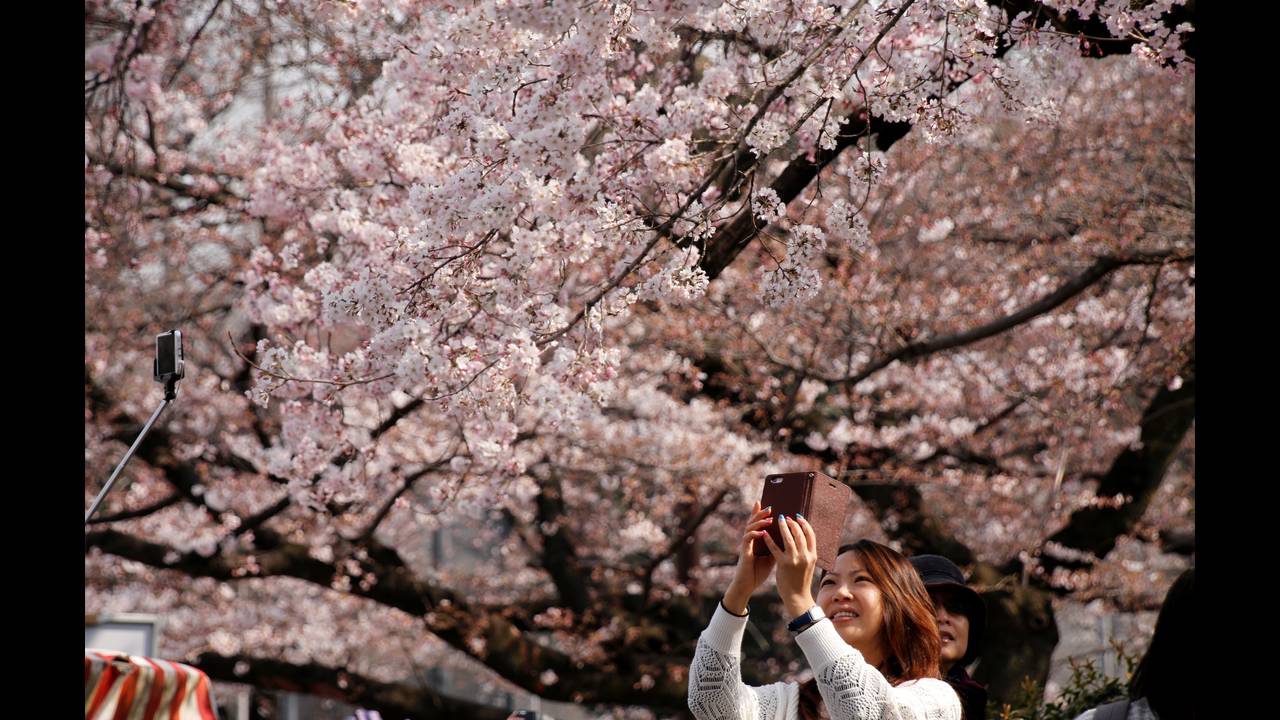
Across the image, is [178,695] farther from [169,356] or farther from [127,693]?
[169,356]

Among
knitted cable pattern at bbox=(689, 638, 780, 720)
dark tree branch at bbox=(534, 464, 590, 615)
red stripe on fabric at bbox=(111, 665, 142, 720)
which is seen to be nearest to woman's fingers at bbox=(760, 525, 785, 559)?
knitted cable pattern at bbox=(689, 638, 780, 720)

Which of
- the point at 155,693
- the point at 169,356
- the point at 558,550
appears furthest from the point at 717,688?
the point at 558,550

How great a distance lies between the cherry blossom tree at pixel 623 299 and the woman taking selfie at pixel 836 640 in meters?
1.20

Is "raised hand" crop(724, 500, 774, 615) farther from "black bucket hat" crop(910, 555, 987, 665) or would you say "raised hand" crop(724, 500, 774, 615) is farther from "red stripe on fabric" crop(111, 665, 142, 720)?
"red stripe on fabric" crop(111, 665, 142, 720)

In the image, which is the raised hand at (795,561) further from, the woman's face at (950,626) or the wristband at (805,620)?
the woman's face at (950,626)

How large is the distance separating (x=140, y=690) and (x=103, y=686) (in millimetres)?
127

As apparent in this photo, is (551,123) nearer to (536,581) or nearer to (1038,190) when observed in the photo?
(1038,190)

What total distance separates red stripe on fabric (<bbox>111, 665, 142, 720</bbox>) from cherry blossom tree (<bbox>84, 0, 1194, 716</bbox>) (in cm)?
105

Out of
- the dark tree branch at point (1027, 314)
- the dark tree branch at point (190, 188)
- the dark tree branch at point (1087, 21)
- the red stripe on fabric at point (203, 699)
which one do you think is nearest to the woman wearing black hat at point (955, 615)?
the dark tree branch at point (1087, 21)

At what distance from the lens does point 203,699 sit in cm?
444

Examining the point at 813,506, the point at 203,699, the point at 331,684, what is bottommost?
the point at 331,684

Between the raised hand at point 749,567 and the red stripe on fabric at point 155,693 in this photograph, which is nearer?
the raised hand at point 749,567

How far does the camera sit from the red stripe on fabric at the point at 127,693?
4.19 meters

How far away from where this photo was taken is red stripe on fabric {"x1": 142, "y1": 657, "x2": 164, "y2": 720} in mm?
4254
